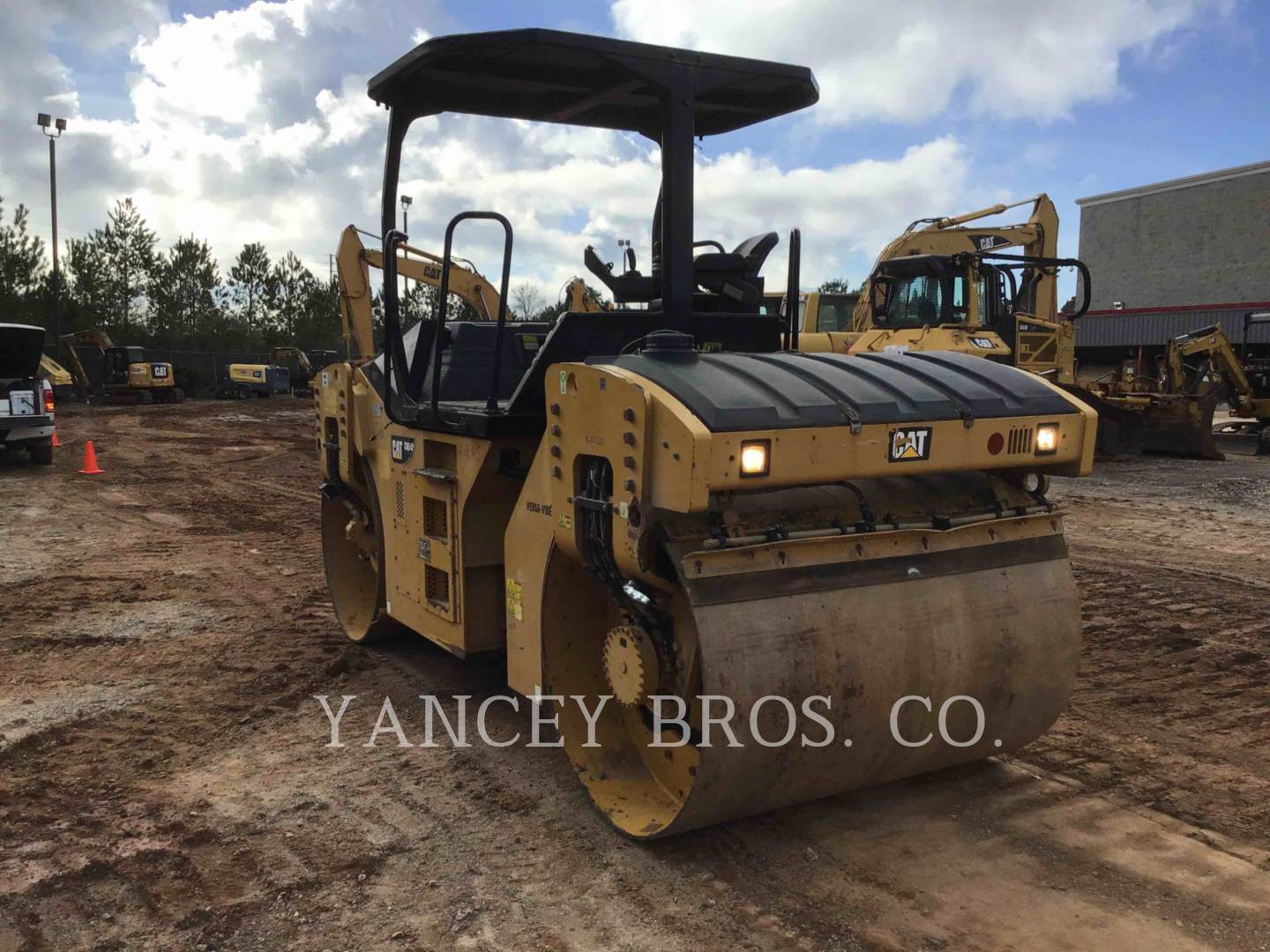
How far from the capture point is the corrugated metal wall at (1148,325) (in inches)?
1262

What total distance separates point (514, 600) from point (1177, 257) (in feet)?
130

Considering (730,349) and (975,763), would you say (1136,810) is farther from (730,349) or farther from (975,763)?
(730,349)

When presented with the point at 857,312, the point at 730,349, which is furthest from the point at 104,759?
the point at 857,312

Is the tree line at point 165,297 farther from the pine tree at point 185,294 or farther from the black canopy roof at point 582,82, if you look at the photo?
the black canopy roof at point 582,82

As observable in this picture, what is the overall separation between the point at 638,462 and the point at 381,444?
2.40m

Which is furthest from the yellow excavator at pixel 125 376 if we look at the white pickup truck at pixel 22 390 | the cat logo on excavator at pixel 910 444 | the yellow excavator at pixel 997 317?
the cat logo on excavator at pixel 910 444

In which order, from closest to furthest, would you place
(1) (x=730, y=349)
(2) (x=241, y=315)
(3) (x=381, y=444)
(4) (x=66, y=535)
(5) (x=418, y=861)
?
(5) (x=418, y=861) < (1) (x=730, y=349) < (3) (x=381, y=444) < (4) (x=66, y=535) < (2) (x=241, y=315)

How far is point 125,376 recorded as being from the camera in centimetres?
3114

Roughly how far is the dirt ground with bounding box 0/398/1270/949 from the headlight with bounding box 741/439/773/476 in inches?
48.4

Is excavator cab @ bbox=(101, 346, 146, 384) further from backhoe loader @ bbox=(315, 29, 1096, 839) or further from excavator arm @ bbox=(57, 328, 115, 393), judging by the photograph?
backhoe loader @ bbox=(315, 29, 1096, 839)

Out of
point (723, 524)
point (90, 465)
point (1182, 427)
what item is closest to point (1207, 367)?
point (1182, 427)

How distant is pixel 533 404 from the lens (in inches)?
156

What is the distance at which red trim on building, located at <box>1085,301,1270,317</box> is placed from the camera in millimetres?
32031

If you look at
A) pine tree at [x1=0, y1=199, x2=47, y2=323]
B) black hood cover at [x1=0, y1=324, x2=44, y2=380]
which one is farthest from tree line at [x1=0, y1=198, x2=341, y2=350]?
black hood cover at [x1=0, y1=324, x2=44, y2=380]
